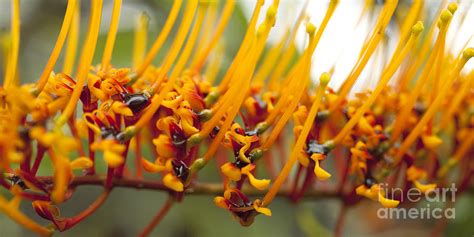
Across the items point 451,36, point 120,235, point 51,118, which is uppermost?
point 451,36

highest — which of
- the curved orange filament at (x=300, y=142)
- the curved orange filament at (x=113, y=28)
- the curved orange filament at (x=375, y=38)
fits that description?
the curved orange filament at (x=375, y=38)

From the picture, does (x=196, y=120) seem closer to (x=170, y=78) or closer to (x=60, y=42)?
(x=170, y=78)

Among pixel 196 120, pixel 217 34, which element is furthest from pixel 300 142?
pixel 217 34

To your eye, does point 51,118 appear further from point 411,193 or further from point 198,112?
point 411,193

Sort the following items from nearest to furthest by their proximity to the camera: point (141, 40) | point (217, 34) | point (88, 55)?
point (88, 55) → point (217, 34) → point (141, 40)

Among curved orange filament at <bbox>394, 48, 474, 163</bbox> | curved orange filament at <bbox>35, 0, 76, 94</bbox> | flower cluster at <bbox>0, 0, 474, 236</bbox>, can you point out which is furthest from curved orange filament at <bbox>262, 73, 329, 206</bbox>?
curved orange filament at <bbox>35, 0, 76, 94</bbox>

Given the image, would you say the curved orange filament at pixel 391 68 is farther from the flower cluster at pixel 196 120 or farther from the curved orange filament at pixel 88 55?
the curved orange filament at pixel 88 55

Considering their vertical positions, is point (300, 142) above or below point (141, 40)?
below

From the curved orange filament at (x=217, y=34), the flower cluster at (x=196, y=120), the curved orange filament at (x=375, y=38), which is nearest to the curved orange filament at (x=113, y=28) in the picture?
the flower cluster at (x=196, y=120)

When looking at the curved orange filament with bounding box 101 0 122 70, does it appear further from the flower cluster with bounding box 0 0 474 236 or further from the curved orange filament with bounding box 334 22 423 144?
the curved orange filament with bounding box 334 22 423 144

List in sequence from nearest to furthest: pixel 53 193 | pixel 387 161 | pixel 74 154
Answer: pixel 53 193
pixel 387 161
pixel 74 154

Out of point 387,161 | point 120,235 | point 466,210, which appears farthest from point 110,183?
point 466,210
